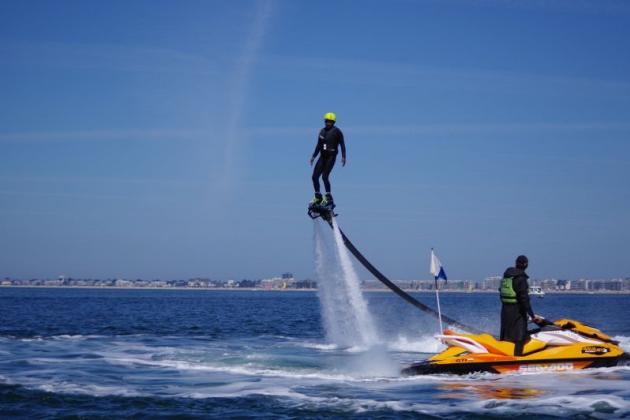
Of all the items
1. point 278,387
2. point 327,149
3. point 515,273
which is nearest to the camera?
point 278,387

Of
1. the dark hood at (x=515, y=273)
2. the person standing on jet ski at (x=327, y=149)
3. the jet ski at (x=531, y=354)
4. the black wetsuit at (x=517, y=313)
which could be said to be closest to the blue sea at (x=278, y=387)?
the jet ski at (x=531, y=354)

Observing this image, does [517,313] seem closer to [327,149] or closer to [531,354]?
[531,354]

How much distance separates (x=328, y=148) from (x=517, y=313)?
19.2ft

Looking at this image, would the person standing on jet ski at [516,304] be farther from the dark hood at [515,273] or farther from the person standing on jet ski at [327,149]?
the person standing on jet ski at [327,149]

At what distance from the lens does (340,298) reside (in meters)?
19.5

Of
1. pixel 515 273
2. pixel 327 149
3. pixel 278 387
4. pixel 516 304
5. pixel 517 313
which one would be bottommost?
pixel 278 387

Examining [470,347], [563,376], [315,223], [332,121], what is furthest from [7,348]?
[563,376]

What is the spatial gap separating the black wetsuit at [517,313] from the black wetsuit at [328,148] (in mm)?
4844

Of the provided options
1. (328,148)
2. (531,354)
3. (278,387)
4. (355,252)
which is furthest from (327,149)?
(531,354)

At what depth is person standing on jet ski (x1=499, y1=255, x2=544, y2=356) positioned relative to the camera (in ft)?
55.6

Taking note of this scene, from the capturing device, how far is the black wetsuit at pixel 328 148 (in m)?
18.3

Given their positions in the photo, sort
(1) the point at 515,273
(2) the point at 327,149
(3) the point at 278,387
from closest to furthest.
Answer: (3) the point at 278,387 < (1) the point at 515,273 < (2) the point at 327,149

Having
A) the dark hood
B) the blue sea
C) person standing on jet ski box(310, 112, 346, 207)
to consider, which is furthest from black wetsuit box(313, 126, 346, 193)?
the dark hood

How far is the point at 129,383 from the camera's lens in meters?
16.9
